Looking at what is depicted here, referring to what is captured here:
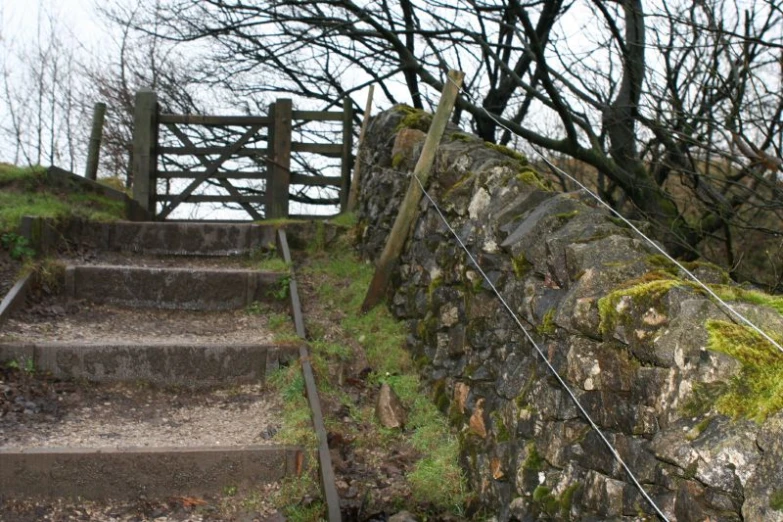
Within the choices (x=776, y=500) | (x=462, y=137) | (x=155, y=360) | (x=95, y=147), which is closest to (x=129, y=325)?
(x=155, y=360)

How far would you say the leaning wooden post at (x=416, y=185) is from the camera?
18.4 feet

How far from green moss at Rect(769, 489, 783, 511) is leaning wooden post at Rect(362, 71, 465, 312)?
3.84 m

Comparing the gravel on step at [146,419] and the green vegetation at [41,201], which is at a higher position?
the green vegetation at [41,201]

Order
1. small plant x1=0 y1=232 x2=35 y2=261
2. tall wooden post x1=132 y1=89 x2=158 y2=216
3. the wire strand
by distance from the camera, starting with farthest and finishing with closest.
→ tall wooden post x1=132 y1=89 x2=158 y2=216 → small plant x1=0 y1=232 x2=35 y2=261 → the wire strand

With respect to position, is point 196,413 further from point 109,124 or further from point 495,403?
point 109,124

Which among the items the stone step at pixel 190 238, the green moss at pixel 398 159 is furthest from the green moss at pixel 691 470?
the stone step at pixel 190 238

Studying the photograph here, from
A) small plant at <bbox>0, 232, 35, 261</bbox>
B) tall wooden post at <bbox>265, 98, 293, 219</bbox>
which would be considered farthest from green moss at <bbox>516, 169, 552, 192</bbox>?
tall wooden post at <bbox>265, 98, 293, 219</bbox>

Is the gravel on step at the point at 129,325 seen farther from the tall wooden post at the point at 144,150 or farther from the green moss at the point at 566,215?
the tall wooden post at the point at 144,150

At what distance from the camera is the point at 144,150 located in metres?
10.0

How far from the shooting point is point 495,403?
12.9ft

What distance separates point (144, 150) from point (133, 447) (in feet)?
21.5

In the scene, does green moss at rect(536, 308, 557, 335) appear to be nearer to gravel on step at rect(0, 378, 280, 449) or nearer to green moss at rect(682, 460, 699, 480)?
green moss at rect(682, 460, 699, 480)

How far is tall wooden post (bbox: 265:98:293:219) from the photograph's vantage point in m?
9.87

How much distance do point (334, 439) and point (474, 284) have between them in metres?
1.18
